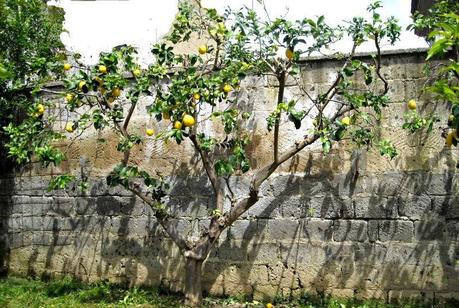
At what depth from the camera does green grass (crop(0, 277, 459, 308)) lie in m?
4.75

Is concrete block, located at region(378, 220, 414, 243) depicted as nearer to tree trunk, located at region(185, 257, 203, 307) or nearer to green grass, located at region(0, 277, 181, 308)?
tree trunk, located at region(185, 257, 203, 307)

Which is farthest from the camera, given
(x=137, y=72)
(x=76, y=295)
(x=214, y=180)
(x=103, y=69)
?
(x=76, y=295)

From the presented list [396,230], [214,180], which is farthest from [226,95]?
[396,230]

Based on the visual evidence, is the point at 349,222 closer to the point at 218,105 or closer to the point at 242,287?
the point at 242,287

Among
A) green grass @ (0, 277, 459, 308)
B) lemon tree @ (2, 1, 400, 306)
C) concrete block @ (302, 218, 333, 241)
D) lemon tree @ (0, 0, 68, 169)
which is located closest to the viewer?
lemon tree @ (2, 1, 400, 306)

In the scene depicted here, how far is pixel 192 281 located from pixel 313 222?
4.48ft

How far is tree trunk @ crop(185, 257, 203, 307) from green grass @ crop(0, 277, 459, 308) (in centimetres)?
18

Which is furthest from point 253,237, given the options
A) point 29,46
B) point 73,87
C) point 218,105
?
point 29,46

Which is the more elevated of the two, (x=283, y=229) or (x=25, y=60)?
(x=25, y=60)

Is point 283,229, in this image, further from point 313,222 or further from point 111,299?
point 111,299

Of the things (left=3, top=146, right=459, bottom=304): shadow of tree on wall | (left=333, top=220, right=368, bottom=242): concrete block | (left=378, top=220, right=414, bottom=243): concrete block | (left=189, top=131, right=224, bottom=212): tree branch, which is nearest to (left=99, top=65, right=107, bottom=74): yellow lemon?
(left=189, top=131, right=224, bottom=212): tree branch

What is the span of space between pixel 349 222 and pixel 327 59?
1.70 m

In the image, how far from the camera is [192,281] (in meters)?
4.68

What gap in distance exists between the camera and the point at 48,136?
548 centimetres
